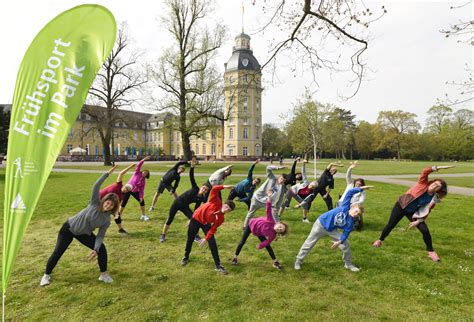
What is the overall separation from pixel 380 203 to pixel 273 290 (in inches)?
398

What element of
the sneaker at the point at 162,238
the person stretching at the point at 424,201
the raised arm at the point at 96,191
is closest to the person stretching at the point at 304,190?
the person stretching at the point at 424,201

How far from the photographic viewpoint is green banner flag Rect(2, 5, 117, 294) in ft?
12.8

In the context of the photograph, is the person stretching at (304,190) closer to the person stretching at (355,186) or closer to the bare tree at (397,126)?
the person stretching at (355,186)

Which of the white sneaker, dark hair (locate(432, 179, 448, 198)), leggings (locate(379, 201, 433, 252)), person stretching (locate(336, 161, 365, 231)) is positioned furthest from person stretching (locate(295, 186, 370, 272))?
the white sneaker

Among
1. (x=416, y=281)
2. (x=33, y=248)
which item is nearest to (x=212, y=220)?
(x=416, y=281)

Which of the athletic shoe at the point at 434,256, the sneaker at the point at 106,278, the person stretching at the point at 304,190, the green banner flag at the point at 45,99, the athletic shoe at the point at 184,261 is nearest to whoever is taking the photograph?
the green banner flag at the point at 45,99

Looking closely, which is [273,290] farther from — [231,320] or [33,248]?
[33,248]

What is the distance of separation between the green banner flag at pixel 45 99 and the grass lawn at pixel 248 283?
4.63 feet

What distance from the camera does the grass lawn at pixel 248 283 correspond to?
4.38 metres

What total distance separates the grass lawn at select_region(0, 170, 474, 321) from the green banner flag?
4.63 feet

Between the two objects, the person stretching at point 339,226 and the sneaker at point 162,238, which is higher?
the person stretching at point 339,226

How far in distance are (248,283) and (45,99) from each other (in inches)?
183

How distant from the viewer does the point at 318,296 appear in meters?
Answer: 4.89

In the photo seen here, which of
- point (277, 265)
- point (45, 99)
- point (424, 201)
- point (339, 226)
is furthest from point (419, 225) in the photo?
point (45, 99)
